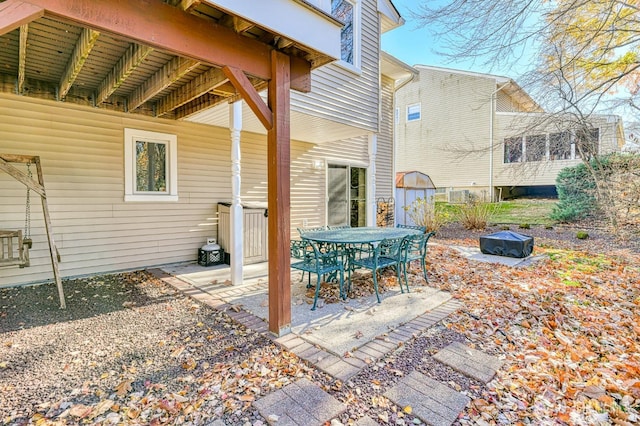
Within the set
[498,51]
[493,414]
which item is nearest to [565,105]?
[498,51]

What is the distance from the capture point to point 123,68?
12.0 feet

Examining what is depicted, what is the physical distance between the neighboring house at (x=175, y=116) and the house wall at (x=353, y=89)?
0.12 feet

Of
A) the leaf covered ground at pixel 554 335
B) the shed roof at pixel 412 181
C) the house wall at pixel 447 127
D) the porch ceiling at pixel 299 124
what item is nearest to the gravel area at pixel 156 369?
the leaf covered ground at pixel 554 335

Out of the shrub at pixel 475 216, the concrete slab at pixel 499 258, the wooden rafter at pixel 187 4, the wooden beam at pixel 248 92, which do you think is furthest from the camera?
the shrub at pixel 475 216

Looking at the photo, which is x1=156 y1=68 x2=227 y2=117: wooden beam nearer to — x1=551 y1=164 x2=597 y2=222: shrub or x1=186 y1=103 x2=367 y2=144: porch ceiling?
x1=186 y1=103 x2=367 y2=144: porch ceiling

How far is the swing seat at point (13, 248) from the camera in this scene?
393 centimetres

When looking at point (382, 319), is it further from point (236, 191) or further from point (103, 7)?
point (103, 7)

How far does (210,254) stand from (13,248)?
9.17ft

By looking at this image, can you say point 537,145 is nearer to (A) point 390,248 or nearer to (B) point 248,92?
(A) point 390,248

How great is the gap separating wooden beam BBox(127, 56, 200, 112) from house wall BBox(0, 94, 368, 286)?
0.86m

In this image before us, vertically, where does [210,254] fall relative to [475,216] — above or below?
below

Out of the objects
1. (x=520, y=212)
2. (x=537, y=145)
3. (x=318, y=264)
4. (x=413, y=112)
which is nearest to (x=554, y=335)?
(x=318, y=264)

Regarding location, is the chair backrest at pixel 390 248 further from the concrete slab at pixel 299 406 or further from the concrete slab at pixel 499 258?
the concrete slab at pixel 499 258

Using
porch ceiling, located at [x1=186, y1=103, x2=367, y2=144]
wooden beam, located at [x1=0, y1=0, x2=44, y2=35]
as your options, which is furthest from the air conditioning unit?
wooden beam, located at [x1=0, y1=0, x2=44, y2=35]
